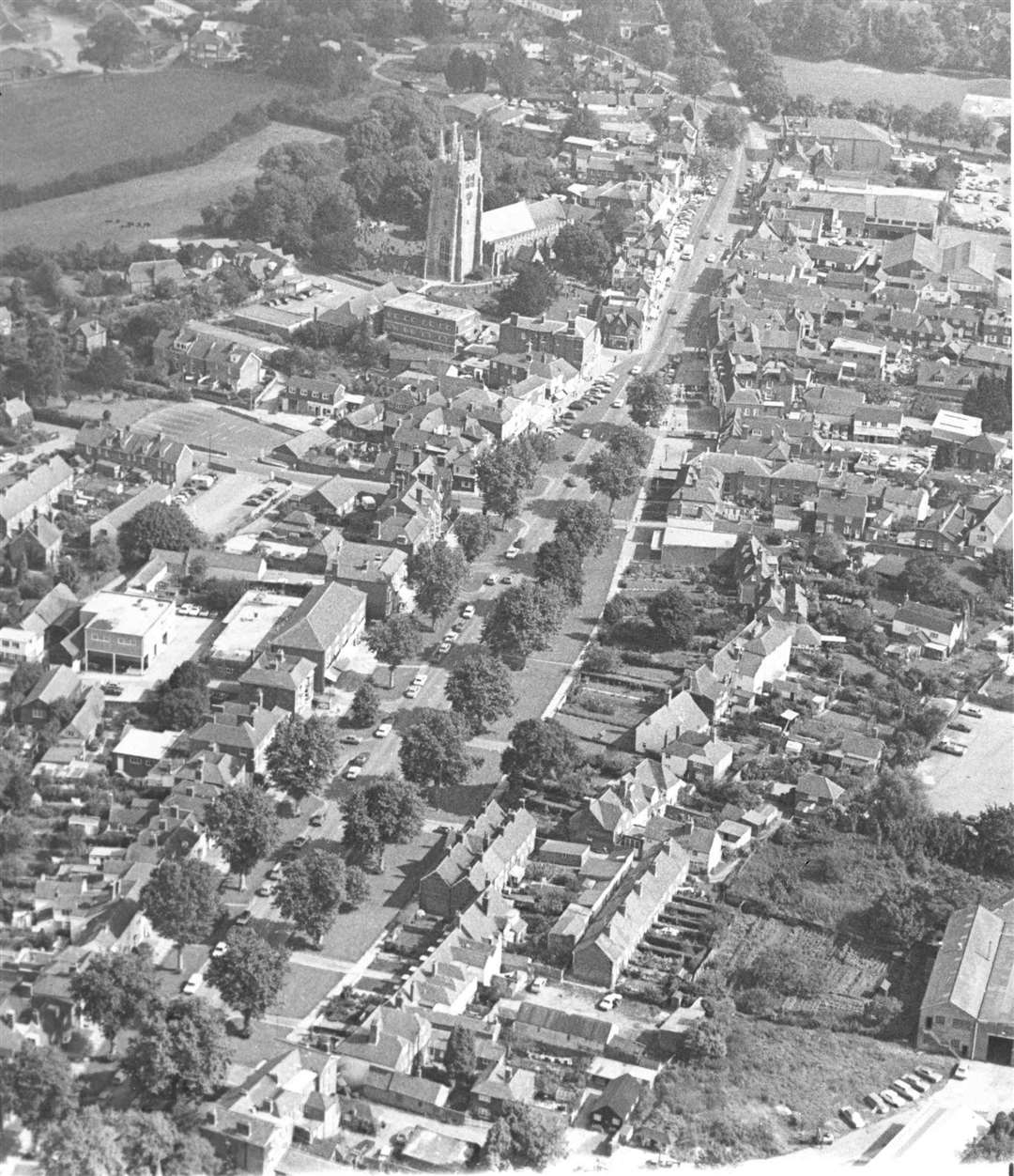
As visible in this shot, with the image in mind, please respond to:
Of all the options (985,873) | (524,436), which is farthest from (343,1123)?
(524,436)

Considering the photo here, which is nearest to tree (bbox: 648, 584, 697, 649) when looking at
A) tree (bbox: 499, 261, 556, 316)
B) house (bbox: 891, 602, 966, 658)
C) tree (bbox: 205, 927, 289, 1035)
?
house (bbox: 891, 602, 966, 658)

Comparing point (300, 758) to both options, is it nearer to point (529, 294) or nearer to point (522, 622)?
point (522, 622)

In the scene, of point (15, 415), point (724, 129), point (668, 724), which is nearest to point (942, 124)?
point (724, 129)

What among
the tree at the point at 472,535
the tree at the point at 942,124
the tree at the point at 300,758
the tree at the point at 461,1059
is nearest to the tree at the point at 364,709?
the tree at the point at 300,758

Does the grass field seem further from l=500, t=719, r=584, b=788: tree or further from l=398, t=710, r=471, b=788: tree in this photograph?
l=500, t=719, r=584, b=788: tree

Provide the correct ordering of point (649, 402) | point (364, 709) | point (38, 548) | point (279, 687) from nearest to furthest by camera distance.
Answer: point (279, 687) < point (364, 709) < point (38, 548) < point (649, 402)

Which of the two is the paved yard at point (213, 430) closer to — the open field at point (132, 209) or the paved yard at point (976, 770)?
the open field at point (132, 209)
